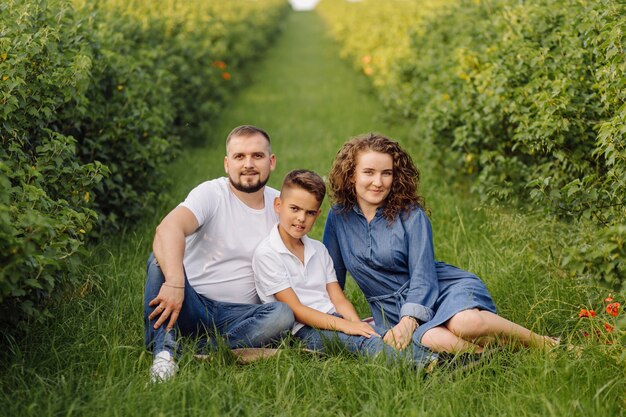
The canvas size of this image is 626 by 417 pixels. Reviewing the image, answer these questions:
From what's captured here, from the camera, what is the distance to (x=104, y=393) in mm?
3219

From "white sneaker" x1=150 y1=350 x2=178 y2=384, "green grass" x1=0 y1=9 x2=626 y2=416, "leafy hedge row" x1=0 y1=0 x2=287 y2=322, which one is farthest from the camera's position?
"white sneaker" x1=150 y1=350 x2=178 y2=384

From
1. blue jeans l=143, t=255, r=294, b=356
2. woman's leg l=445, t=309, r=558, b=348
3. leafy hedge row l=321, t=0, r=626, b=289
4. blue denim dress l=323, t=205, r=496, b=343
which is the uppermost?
leafy hedge row l=321, t=0, r=626, b=289

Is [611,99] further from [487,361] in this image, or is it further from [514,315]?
[487,361]

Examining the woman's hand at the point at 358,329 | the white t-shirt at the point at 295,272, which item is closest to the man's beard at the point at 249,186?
the white t-shirt at the point at 295,272

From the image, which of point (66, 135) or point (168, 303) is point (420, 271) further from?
point (66, 135)

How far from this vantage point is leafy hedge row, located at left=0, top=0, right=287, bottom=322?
326 cm

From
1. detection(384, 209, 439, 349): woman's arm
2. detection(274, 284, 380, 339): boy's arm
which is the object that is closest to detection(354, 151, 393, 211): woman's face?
detection(384, 209, 439, 349): woman's arm

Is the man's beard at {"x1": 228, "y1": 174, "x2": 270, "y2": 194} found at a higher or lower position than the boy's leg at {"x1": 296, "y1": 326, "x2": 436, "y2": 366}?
higher

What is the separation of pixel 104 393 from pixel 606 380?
2.05 metres

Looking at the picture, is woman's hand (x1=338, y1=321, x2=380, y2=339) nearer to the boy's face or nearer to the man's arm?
the boy's face

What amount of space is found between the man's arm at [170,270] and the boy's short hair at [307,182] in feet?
1.90

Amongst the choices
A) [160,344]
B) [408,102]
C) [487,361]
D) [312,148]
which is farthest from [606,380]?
[312,148]

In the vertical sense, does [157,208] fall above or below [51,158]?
below

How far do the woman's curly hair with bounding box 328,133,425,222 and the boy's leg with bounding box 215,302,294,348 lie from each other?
0.68m
